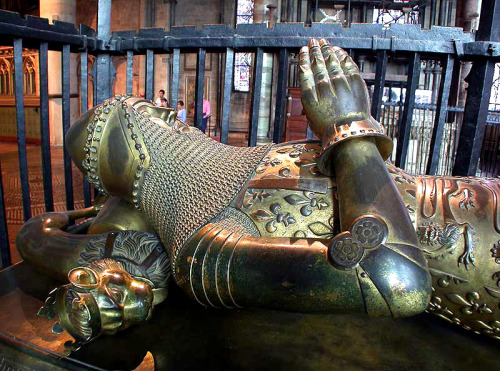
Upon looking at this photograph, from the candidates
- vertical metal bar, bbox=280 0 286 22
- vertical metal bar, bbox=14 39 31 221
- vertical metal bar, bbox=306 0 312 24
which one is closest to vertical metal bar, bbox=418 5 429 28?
vertical metal bar, bbox=306 0 312 24

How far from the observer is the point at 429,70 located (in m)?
12.8

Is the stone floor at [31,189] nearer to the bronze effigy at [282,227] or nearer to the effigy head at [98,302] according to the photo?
the bronze effigy at [282,227]

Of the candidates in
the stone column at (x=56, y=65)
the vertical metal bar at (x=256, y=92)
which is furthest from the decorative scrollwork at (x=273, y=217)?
the stone column at (x=56, y=65)

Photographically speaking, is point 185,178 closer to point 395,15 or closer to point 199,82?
point 199,82

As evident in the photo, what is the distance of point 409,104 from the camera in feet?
6.40

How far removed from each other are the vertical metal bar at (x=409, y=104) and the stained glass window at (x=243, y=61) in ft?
44.2

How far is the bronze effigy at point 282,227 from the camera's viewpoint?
1036mm

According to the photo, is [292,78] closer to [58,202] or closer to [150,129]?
[58,202]

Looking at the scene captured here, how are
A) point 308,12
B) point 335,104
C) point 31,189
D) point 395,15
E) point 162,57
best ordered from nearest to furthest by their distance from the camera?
point 335,104 < point 31,189 < point 162,57 < point 308,12 < point 395,15

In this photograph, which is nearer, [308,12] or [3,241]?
[3,241]

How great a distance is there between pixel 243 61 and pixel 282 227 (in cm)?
1469

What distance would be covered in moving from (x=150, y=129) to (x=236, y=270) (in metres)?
0.69

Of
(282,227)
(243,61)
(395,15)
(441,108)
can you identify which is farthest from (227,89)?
(395,15)

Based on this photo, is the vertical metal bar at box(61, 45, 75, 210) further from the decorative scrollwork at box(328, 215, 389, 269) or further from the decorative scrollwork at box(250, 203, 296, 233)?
the decorative scrollwork at box(328, 215, 389, 269)
